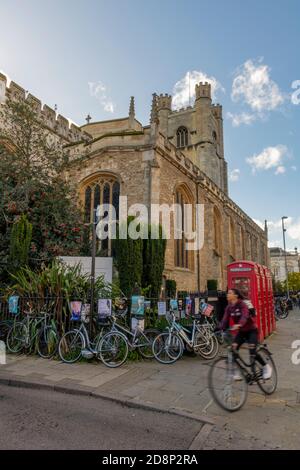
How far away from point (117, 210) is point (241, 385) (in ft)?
42.6

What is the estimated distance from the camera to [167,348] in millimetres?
6891

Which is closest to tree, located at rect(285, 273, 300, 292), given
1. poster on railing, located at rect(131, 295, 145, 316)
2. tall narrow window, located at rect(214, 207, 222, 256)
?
tall narrow window, located at rect(214, 207, 222, 256)

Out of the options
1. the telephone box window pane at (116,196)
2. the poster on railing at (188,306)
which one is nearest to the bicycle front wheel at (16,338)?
the poster on railing at (188,306)

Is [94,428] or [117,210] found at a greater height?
[117,210]

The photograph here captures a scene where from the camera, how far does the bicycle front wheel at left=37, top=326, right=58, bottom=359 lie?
7301 millimetres

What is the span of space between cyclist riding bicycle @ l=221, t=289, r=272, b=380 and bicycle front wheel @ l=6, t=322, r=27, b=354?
16.9ft

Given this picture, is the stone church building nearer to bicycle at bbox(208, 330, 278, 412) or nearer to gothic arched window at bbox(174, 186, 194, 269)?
gothic arched window at bbox(174, 186, 194, 269)

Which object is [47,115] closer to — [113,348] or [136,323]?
[136,323]

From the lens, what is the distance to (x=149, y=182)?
Result: 618 inches

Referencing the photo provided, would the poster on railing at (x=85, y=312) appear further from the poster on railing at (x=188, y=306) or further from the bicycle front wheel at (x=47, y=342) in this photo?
the poster on railing at (x=188, y=306)

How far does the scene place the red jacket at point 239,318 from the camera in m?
4.78

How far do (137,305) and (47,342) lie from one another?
7.25 ft
